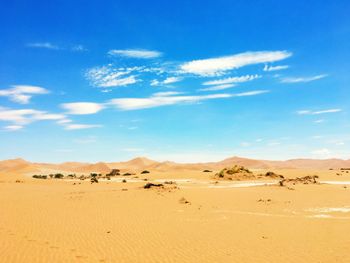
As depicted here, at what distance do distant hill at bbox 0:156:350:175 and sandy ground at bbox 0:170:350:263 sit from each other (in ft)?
172

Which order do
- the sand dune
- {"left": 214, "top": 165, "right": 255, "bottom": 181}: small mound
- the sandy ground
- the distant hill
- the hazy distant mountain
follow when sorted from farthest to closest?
the sand dune, the hazy distant mountain, the distant hill, {"left": 214, "top": 165, "right": 255, "bottom": 181}: small mound, the sandy ground

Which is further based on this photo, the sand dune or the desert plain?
the sand dune

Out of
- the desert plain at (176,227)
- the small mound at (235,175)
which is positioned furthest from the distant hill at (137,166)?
the desert plain at (176,227)

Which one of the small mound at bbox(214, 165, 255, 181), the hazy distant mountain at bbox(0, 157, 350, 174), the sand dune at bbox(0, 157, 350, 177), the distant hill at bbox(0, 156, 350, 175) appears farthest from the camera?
the sand dune at bbox(0, 157, 350, 177)

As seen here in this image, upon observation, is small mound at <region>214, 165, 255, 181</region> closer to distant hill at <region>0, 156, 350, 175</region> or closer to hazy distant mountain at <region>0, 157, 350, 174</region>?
hazy distant mountain at <region>0, 157, 350, 174</region>

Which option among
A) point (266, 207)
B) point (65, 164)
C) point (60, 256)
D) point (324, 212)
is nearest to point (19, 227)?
point (60, 256)

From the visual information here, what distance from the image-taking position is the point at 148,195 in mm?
24516

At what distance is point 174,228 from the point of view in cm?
1452

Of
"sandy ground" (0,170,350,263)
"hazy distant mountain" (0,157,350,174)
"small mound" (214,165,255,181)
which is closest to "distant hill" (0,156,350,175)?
"hazy distant mountain" (0,157,350,174)

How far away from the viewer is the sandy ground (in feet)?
34.6

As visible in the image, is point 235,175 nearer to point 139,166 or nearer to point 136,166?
point 136,166

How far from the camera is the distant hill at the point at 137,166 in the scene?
266 ft

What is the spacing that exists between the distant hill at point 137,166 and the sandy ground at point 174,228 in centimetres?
5251

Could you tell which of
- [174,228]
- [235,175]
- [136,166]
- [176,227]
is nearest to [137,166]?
[136,166]
